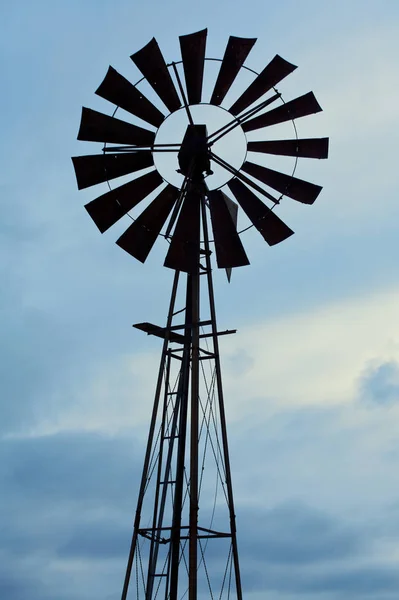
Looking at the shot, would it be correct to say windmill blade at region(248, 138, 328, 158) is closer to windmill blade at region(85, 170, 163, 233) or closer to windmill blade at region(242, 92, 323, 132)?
windmill blade at region(242, 92, 323, 132)

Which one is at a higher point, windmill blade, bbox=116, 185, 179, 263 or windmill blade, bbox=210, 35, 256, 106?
windmill blade, bbox=210, 35, 256, 106

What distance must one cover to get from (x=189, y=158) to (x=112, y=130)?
1683 mm

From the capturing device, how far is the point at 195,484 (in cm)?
1666

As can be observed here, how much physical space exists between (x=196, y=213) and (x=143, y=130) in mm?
2027

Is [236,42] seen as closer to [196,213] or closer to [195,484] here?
[196,213]

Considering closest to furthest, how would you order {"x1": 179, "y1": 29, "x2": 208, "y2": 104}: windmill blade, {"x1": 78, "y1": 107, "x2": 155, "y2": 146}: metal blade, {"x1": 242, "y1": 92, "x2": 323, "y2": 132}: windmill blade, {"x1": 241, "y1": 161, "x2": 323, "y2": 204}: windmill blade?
{"x1": 179, "y1": 29, "x2": 208, "y2": 104}: windmill blade, {"x1": 242, "y1": 92, "x2": 323, "y2": 132}: windmill blade, {"x1": 78, "y1": 107, "x2": 155, "y2": 146}: metal blade, {"x1": 241, "y1": 161, "x2": 323, "y2": 204}: windmill blade

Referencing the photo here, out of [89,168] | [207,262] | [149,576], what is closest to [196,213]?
[207,262]

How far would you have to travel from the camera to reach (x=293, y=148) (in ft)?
60.6

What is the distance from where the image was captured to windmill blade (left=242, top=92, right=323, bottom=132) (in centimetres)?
1820

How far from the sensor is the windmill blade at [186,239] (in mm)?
17750

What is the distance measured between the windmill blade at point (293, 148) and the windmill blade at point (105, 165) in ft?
7.48

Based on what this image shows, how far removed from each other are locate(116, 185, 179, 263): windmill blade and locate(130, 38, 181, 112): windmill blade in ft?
6.20

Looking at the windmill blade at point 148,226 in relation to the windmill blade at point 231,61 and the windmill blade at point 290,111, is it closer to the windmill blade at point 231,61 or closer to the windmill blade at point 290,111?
the windmill blade at point 290,111

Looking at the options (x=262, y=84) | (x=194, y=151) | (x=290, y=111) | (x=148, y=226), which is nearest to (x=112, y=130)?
(x=194, y=151)
